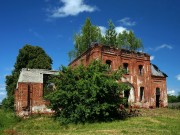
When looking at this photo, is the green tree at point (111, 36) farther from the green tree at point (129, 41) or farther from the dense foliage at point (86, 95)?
the dense foliage at point (86, 95)

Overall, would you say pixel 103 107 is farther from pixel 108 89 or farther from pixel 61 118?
pixel 61 118

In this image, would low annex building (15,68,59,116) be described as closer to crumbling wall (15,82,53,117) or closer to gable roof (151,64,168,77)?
crumbling wall (15,82,53,117)

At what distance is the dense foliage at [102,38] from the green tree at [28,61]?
5.98 meters

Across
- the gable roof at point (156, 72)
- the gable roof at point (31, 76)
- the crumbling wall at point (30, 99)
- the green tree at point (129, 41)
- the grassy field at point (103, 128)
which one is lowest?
the grassy field at point (103, 128)

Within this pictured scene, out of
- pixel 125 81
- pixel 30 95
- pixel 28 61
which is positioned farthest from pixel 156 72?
pixel 28 61

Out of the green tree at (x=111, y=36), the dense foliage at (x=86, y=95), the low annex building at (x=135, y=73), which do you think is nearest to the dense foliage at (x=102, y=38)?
the green tree at (x=111, y=36)

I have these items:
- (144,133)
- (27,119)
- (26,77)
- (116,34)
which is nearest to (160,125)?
(144,133)

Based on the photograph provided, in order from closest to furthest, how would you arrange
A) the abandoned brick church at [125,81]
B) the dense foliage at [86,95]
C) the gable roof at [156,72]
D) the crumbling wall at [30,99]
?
the dense foliage at [86,95]
the crumbling wall at [30,99]
the abandoned brick church at [125,81]
the gable roof at [156,72]

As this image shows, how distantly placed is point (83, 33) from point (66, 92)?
2434 centimetres

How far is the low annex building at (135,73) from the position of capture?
3400cm

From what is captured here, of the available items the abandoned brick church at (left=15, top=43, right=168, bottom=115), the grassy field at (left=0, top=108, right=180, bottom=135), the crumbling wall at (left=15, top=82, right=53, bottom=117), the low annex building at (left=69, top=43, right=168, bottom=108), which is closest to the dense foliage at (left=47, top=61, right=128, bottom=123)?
the grassy field at (left=0, top=108, right=180, bottom=135)

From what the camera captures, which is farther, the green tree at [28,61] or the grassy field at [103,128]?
the green tree at [28,61]

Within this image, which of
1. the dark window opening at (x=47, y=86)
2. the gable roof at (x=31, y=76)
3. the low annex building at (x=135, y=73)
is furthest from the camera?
the low annex building at (x=135, y=73)

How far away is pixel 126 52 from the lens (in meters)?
35.7
